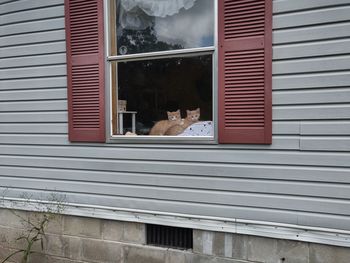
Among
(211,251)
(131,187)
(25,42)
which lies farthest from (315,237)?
(25,42)

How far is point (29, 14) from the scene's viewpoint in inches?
176

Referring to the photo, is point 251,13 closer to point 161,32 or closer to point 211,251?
point 161,32

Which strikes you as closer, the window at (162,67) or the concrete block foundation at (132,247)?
the concrete block foundation at (132,247)

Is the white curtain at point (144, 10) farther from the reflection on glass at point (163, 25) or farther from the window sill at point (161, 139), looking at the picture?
the window sill at point (161, 139)

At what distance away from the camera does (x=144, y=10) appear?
3982 millimetres

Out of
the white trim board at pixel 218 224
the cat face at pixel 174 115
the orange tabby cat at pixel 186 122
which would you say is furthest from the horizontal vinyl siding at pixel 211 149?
the cat face at pixel 174 115

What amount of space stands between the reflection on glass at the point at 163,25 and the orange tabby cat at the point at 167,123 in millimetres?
626

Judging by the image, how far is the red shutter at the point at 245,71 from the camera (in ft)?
10.7

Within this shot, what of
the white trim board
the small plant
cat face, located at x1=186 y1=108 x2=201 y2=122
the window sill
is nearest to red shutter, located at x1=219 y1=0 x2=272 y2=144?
the window sill

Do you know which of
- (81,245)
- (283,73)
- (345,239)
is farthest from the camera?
(81,245)

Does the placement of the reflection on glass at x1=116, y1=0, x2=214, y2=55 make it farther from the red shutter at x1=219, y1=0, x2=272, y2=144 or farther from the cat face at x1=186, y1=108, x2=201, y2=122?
the cat face at x1=186, y1=108, x2=201, y2=122

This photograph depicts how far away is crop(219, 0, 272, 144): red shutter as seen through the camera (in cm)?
327

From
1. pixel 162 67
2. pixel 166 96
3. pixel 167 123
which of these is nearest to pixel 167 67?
pixel 162 67

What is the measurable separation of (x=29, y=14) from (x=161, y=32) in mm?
1627
